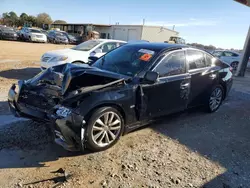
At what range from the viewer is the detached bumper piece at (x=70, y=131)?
3.14 metres

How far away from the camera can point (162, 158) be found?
357 cm

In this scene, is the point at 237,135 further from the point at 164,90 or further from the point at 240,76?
the point at 240,76

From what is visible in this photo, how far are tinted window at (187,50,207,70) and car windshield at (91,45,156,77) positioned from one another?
3.08ft

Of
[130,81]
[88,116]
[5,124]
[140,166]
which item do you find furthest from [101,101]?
[5,124]

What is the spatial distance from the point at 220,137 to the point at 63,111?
9.91 feet

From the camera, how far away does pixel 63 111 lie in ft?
10.5

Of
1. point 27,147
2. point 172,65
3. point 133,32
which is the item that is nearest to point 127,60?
point 172,65

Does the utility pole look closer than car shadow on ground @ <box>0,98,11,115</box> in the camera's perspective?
No

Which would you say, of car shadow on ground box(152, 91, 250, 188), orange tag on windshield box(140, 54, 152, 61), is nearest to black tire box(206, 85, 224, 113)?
car shadow on ground box(152, 91, 250, 188)

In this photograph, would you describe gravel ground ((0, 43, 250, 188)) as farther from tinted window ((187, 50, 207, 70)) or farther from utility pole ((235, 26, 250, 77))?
utility pole ((235, 26, 250, 77))

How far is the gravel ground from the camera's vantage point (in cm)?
295

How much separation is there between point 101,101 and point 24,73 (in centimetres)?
699

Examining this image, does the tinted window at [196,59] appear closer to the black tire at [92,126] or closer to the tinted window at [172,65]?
the tinted window at [172,65]

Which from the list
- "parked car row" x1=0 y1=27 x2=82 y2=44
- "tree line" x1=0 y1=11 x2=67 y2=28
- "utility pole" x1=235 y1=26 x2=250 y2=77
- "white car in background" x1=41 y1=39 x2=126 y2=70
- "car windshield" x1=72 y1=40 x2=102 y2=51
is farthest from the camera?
"tree line" x1=0 y1=11 x2=67 y2=28
